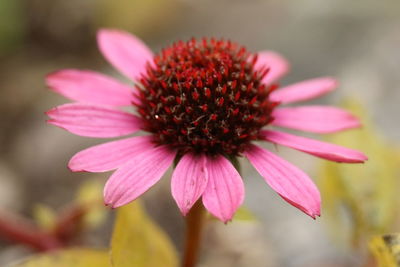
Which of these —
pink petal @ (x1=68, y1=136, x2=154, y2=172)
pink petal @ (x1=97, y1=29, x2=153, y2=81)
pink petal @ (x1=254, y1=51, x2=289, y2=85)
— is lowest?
pink petal @ (x1=68, y1=136, x2=154, y2=172)

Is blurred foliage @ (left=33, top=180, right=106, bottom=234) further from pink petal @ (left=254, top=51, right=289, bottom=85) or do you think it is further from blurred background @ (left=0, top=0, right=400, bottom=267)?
pink petal @ (left=254, top=51, right=289, bottom=85)

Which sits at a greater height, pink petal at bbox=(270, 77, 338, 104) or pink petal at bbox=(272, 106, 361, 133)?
pink petal at bbox=(270, 77, 338, 104)

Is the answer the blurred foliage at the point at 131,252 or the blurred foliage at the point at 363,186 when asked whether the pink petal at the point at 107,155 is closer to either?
the blurred foliage at the point at 131,252

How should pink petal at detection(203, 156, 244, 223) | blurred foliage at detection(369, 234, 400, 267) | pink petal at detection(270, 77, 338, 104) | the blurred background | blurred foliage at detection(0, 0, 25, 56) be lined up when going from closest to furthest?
1. pink petal at detection(203, 156, 244, 223)
2. blurred foliage at detection(369, 234, 400, 267)
3. pink petal at detection(270, 77, 338, 104)
4. the blurred background
5. blurred foliage at detection(0, 0, 25, 56)

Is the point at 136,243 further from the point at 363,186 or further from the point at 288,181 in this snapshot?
the point at 363,186

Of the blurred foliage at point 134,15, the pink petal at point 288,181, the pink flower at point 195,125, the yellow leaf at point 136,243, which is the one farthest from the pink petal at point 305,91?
the blurred foliage at point 134,15

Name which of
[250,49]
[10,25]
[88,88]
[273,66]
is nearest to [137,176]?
[88,88]

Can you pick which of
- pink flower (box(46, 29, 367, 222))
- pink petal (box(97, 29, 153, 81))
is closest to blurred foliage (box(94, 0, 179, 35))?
pink petal (box(97, 29, 153, 81))
